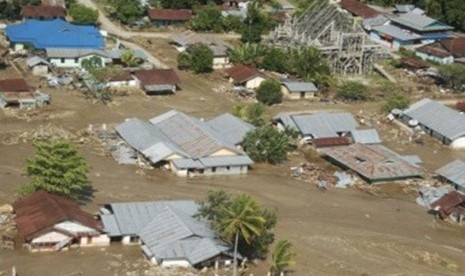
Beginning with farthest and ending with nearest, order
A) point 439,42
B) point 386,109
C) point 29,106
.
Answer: point 439,42, point 386,109, point 29,106

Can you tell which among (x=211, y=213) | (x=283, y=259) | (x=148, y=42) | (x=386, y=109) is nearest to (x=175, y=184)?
(x=211, y=213)

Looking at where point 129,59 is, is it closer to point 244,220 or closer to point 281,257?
point 244,220

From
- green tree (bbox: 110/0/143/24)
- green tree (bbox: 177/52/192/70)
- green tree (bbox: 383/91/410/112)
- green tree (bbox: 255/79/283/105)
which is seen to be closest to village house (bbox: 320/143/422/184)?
green tree (bbox: 383/91/410/112)

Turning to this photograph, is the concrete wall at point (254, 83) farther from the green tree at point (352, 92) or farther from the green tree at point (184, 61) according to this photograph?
the green tree at point (352, 92)

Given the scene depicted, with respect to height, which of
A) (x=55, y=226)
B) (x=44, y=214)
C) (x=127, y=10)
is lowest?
(x=127, y=10)

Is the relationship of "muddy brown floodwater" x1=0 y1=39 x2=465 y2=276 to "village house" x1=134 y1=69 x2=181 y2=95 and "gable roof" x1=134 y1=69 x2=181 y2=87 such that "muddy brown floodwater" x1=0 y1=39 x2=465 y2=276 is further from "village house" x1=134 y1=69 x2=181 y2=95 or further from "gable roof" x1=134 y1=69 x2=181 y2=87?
"gable roof" x1=134 y1=69 x2=181 y2=87

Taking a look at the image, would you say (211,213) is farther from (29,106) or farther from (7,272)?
(29,106)

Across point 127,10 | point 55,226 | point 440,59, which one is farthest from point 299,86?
point 55,226
